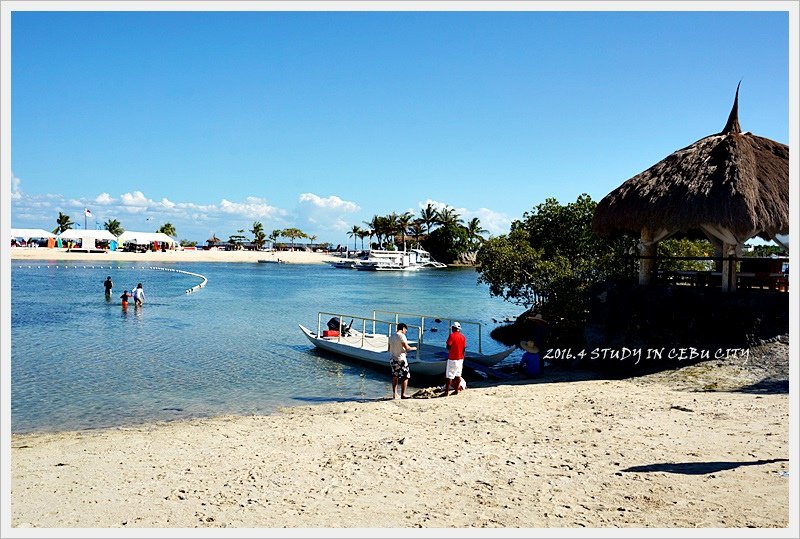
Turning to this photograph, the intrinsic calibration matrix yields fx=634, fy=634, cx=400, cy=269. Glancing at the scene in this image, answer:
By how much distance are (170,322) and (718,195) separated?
25.2 metres

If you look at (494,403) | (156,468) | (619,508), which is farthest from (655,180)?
(156,468)

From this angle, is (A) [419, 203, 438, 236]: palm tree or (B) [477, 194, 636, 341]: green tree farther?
(A) [419, 203, 438, 236]: palm tree

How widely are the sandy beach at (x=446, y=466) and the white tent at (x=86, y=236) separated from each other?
10231 centimetres

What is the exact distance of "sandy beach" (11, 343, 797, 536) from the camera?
21.2 ft

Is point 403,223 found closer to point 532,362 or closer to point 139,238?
point 139,238

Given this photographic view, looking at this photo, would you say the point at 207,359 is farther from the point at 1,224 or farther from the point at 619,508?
the point at 619,508

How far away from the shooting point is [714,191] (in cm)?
1462

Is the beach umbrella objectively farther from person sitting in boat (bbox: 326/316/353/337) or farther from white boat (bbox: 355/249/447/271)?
white boat (bbox: 355/249/447/271)

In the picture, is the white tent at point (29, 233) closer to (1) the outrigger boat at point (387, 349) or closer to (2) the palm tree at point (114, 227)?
(2) the palm tree at point (114, 227)

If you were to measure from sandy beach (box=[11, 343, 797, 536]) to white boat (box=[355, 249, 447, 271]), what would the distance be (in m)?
85.0

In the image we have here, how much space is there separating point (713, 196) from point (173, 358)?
55.6 ft

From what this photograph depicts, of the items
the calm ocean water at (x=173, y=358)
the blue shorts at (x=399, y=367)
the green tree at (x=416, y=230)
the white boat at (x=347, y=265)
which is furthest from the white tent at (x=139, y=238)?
the blue shorts at (x=399, y=367)

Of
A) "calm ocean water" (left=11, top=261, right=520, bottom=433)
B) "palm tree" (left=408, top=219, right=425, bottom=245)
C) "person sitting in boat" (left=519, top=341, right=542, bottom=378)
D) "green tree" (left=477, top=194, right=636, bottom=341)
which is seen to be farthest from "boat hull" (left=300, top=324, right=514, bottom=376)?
"palm tree" (left=408, top=219, right=425, bottom=245)

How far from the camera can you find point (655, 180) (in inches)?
624
